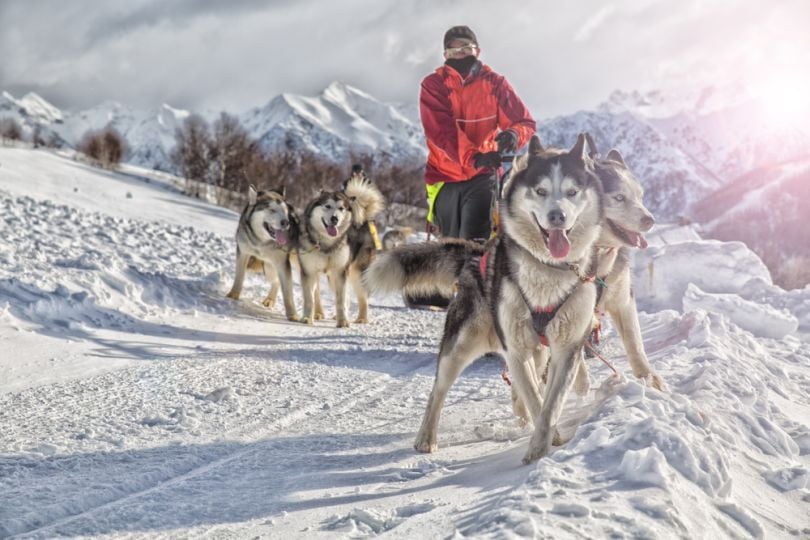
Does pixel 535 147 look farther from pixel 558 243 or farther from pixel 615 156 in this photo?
pixel 615 156

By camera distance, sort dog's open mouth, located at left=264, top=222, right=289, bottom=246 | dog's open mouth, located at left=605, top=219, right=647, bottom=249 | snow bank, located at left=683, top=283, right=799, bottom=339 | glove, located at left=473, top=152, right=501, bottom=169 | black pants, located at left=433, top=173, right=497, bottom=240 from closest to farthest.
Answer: dog's open mouth, located at left=605, top=219, right=647, bottom=249 < glove, located at left=473, top=152, right=501, bottom=169 < black pants, located at left=433, top=173, right=497, bottom=240 < snow bank, located at left=683, top=283, right=799, bottom=339 < dog's open mouth, located at left=264, top=222, right=289, bottom=246

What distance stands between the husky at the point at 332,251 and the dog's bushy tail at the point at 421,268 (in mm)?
3692

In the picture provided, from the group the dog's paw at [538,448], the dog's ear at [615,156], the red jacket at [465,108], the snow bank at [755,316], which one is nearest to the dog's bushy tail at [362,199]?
the red jacket at [465,108]

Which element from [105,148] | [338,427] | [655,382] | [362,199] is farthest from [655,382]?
[105,148]

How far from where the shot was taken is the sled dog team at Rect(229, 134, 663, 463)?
9.76 feet

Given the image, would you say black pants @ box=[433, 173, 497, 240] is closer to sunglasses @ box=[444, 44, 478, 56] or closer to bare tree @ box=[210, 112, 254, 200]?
sunglasses @ box=[444, 44, 478, 56]

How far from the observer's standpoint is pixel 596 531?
1.88 metres

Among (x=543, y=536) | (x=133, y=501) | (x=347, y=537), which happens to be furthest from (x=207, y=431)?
(x=543, y=536)

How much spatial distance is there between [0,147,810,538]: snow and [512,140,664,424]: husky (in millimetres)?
207

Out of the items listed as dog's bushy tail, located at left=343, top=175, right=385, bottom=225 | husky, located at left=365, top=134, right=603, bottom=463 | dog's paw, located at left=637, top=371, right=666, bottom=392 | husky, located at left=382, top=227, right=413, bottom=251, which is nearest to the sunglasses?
husky, located at left=365, top=134, right=603, bottom=463

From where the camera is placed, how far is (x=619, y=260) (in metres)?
4.02

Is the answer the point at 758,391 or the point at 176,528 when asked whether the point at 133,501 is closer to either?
the point at 176,528

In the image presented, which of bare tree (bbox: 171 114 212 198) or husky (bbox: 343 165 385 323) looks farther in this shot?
bare tree (bbox: 171 114 212 198)

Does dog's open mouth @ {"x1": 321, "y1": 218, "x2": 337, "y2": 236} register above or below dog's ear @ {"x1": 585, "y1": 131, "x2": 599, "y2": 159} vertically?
below
